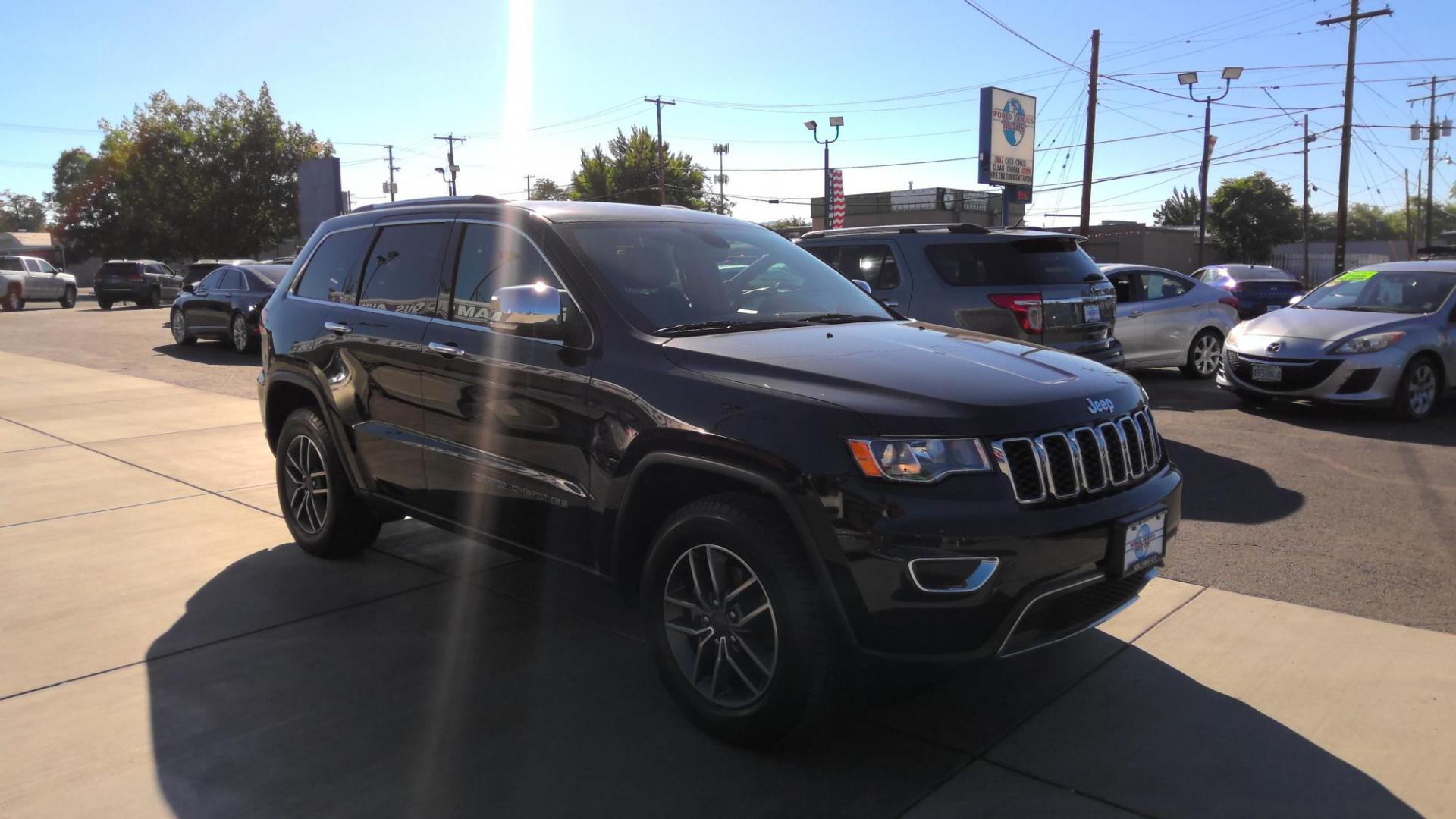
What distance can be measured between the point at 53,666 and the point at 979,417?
12.2ft

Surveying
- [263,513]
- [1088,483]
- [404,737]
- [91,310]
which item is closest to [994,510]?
[1088,483]

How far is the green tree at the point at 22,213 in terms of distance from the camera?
126 meters

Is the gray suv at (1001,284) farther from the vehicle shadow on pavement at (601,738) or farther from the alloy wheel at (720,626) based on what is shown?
the alloy wheel at (720,626)

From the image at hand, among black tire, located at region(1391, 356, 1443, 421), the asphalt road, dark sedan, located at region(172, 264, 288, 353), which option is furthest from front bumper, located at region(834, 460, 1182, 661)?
dark sedan, located at region(172, 264, 288, 353)

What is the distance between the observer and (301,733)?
3.54m

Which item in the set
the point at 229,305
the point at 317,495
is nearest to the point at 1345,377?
the point at 317,495

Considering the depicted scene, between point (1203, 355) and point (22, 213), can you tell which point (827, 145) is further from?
point (22, 213)

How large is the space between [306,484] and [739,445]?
3234mm

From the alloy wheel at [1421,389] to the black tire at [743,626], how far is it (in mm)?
8578

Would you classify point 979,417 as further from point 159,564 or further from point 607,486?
point 159,564

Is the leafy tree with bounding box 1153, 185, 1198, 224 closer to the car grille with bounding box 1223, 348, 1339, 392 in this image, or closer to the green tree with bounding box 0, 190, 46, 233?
the car grille with bounding box 1223, 348, 1339, 392

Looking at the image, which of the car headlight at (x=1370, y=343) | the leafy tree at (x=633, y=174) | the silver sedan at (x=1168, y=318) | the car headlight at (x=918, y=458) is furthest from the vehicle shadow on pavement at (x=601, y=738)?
the leafy tree at (x=633, y=174)

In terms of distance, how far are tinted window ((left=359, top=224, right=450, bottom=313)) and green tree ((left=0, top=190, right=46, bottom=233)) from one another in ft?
477

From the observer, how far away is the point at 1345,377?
9.30 m
